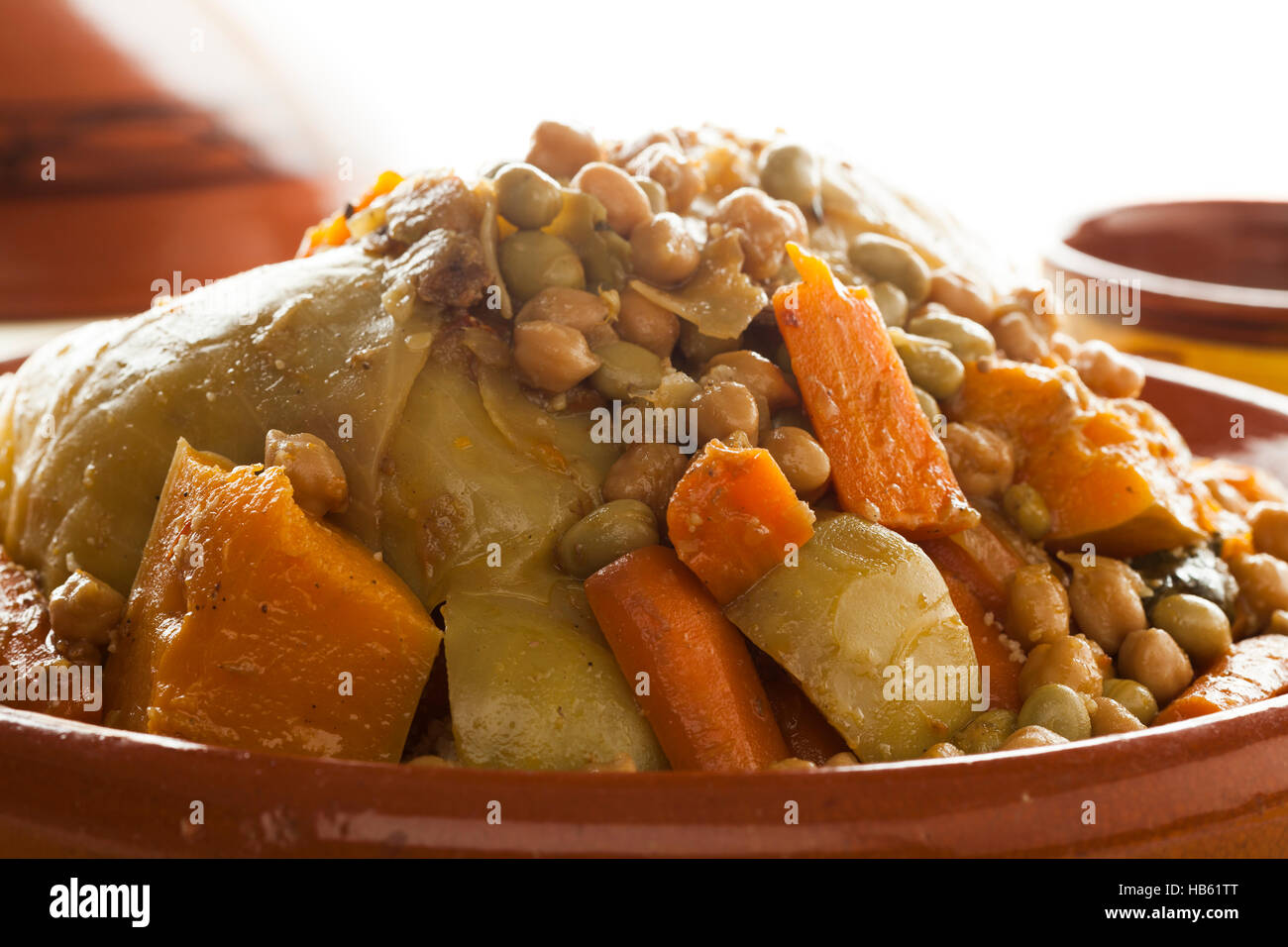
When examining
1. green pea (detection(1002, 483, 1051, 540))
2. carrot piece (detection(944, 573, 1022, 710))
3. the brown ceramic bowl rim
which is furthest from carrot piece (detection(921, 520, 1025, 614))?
the brown ceramic bowl rim

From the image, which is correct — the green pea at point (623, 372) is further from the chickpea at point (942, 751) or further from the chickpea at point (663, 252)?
the chickpea at point (942, 751)

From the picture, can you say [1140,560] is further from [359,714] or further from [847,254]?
[359,714]

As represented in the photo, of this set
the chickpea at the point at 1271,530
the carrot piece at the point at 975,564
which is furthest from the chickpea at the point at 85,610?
the chickpea at the point at 1271,530

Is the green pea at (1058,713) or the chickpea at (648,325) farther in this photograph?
the chickpea at (648,325)

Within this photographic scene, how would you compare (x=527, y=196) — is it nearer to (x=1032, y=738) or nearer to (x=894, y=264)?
(x=894, y=264)

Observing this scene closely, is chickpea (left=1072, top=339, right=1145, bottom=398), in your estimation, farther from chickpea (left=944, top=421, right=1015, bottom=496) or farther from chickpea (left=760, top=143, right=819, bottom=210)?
chickpea (left=760, top=143, right=819, bottom=210)
